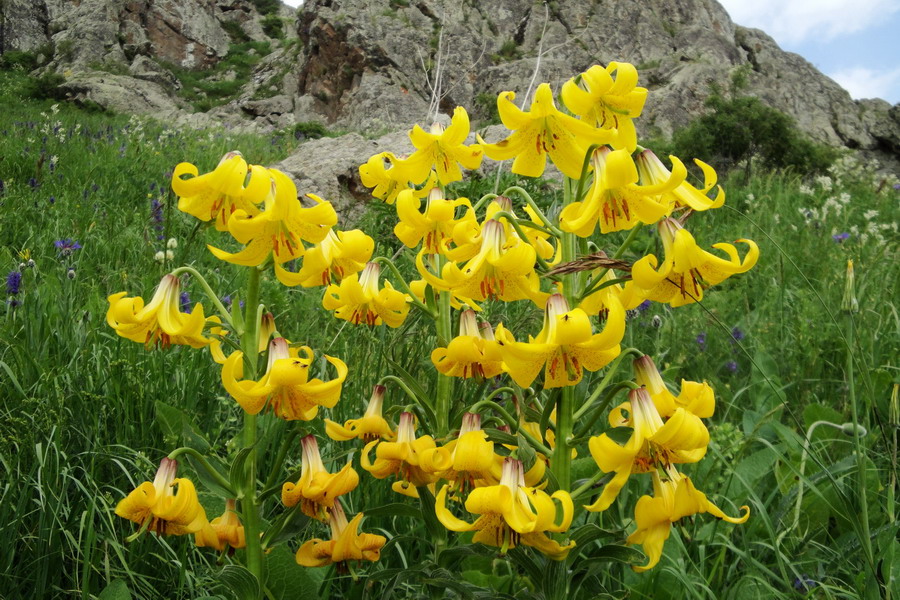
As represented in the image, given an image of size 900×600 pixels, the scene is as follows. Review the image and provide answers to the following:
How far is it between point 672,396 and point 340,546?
65 cm

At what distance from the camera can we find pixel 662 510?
1.00m

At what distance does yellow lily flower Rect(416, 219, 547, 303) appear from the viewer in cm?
105

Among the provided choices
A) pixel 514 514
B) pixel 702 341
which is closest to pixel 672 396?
pixel 514 514

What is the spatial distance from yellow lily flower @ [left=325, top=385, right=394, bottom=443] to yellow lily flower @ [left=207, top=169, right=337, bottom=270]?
333 millimetres

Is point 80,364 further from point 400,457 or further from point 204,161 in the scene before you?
point 204,161

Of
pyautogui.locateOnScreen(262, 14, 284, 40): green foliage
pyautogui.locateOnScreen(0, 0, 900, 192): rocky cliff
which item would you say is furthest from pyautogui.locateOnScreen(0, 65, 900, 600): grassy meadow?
pyautogui.locateOnScreen(262, 14, 284, 40): green foliage

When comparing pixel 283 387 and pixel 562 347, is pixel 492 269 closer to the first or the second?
pixel 562 347

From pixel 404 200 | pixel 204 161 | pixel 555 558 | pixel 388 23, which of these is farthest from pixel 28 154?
pixel 388 23

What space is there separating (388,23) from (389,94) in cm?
458

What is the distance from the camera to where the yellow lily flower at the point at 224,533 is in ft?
3.67

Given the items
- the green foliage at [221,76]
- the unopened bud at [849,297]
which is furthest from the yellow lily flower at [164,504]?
the green foliage at [221,76]

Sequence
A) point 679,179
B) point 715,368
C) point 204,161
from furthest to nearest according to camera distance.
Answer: point 204,161
point 715,368
point 679,179

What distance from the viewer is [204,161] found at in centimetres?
621

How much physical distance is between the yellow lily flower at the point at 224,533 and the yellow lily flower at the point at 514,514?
16.2 inches
